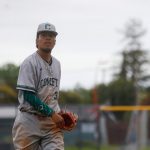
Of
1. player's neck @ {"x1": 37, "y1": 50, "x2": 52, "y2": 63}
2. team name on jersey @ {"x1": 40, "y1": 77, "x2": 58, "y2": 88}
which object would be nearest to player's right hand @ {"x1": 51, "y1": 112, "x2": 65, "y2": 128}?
team name on jersey @ {"x1": 40, "y1": 77, "x2": 58, "y2": 88}

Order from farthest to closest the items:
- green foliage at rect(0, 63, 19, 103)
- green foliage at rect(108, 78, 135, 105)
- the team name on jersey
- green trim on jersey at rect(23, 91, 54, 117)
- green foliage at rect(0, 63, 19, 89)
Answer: green foliage at rect(108, 78, 135, 105)
green foliage at rect(0, 63, 19, 89)
green foliage at rect(0, 63, 19, 103)
the team name on jersey
green trim on jersey at rect(23, 91, 54, 117)

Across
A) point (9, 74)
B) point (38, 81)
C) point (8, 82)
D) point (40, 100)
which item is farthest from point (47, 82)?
point (9, 74)

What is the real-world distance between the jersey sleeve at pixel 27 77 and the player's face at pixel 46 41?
20 cm

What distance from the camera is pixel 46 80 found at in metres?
7.44

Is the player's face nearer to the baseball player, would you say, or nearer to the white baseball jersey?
the baseball player

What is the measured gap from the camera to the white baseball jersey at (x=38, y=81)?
7.37m

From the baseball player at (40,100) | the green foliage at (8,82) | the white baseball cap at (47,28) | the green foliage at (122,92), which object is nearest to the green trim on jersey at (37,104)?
the baseball player at (40,100)

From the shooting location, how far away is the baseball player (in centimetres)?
736

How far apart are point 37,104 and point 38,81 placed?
244 mm

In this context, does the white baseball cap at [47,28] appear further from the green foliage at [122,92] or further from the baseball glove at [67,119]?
the green foliage at [122,92]

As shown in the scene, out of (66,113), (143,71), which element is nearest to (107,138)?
(66,113)

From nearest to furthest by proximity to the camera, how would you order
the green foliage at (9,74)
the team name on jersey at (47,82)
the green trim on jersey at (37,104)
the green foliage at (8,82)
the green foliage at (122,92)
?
the green trim on jersey at (37,104) → the team name on jersey at (47,82) → the green foliage at (8,82) → the green foliage at (9,74) → the green foliage at (122,92)

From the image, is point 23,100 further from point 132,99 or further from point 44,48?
point 132,99

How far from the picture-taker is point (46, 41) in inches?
290
